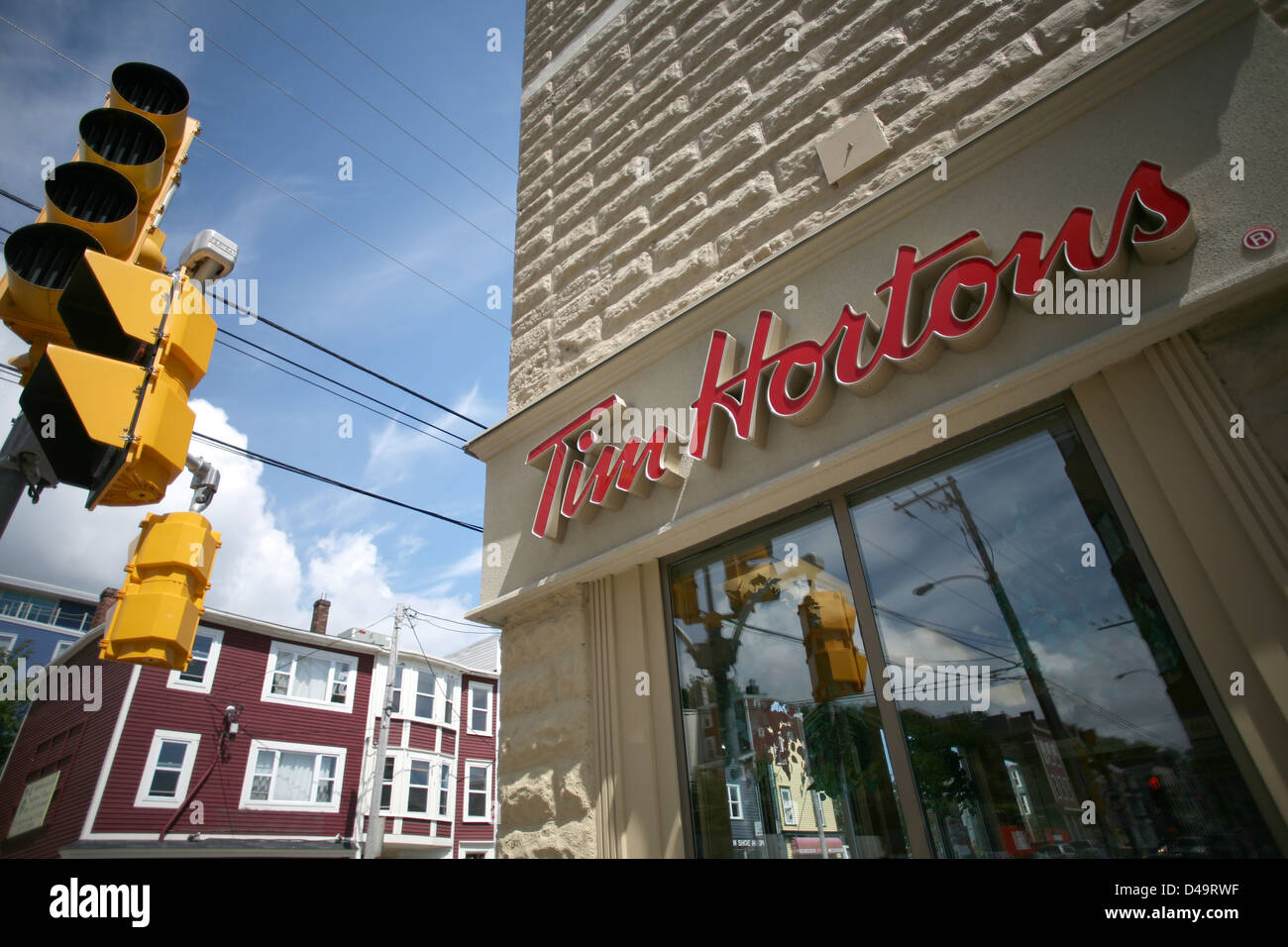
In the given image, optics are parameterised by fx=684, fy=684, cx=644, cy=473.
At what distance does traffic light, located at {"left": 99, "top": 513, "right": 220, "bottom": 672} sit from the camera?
3.05 m

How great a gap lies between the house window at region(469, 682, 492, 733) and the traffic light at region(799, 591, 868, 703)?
2654cm

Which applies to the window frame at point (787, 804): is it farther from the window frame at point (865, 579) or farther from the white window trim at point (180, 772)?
the white window trim at point (180, 772)

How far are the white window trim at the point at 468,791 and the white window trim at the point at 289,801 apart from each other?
533 cm

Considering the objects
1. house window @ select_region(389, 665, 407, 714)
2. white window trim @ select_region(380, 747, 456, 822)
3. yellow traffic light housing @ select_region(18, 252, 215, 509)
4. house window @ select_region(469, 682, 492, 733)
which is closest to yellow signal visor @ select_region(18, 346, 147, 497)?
yellow traffic light housing @ select_region(18, 252, 215, 509)

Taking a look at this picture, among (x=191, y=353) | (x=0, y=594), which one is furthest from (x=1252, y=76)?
(x=0, y=594)

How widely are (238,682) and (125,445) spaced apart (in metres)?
21.8

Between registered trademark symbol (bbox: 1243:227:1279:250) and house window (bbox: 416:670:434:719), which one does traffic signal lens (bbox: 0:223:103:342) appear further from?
house window (bbox: 416:670:434:719)

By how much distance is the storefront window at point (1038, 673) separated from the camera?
2465mm

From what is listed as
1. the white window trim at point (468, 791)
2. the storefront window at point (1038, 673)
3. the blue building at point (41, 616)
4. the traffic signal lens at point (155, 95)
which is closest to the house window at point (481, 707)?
the white window trim at point (468, 791)

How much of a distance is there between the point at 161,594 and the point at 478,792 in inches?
1037

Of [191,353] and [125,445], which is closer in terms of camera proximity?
[125,445]

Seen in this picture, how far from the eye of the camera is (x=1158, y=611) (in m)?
2.64

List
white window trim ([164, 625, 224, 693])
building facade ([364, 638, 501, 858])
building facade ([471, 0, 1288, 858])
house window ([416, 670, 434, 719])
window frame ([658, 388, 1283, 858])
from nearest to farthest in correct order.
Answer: window frame ([658, 388, 1283, 858]) → building facade ([471, 0, 1288, 858]) → white window trim ([164, 625, 224, 693]) → building facade ([364, 638, 501, 858]) → house window ([416, 670, 434, 719])
